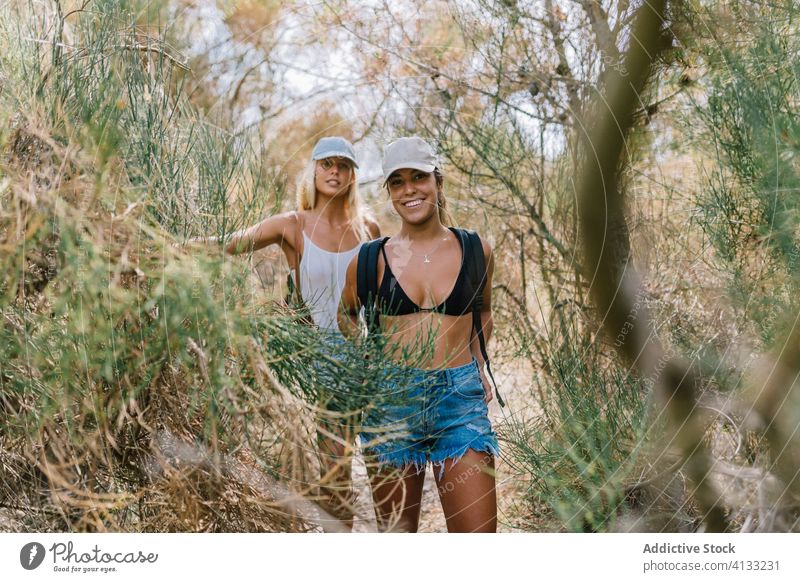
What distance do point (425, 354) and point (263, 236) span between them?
204mm

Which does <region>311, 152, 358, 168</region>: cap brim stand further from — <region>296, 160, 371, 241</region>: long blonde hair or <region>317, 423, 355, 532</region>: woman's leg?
<region>317, 423, 355, 532</region>: woman's leg

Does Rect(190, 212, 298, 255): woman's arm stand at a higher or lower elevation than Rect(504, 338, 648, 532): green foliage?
higher

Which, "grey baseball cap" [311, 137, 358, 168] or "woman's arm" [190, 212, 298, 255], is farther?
"grey baseball cap" [311, 137, 358, 168]

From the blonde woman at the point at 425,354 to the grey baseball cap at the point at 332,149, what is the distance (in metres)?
0.11

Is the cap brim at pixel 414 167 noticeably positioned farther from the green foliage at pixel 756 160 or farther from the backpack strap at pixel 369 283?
the green foliage at pixel 756 160

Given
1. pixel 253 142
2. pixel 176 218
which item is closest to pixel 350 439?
pixel 176 218

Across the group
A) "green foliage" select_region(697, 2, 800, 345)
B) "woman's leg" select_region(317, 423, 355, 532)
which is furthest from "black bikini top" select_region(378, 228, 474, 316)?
"green foliage" select_region(697, 2, 800, 345)

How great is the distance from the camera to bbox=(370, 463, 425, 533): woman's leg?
720mm

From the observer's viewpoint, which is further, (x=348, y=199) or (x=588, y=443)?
(x=348, y=199)

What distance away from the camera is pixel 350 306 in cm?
75

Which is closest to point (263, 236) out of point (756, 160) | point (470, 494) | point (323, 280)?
point (323, 280)

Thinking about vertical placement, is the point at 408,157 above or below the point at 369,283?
above

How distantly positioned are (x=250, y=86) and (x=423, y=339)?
0.39 m

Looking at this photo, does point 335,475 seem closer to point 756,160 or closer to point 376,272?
point 376,272
